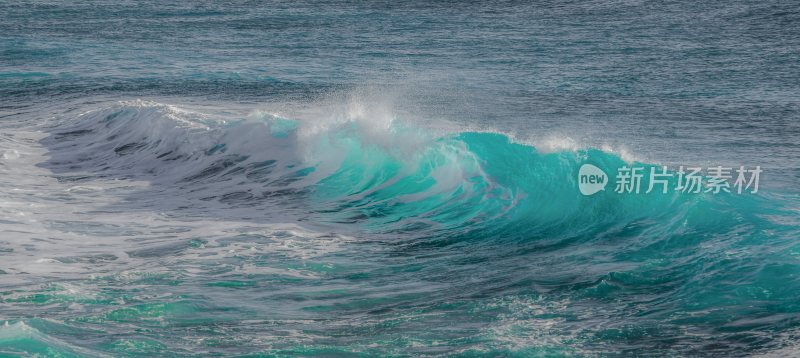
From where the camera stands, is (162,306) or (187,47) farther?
(187,47)

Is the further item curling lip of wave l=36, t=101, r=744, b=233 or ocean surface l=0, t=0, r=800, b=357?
curling lip of wave l=36, t=101, r=744, b=233

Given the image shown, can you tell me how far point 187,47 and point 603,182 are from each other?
63.4ft

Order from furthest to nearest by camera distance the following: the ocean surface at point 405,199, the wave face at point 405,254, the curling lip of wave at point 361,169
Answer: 1. the curling lip of wave at point 361,169
2. the ocean surface at point 405,199
3. the wave face at point 405,254

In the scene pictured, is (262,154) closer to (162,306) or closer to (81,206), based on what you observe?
(81,206)

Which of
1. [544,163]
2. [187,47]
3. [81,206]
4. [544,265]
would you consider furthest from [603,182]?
[187,47]

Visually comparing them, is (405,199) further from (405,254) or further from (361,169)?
(405,254)

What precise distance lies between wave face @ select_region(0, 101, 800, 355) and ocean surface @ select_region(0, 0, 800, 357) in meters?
0.03

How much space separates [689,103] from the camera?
18406 millimetres

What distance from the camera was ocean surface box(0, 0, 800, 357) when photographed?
24.8ft

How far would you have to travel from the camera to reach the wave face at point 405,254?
7340 millimetres

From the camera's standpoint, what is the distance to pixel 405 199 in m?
12.6

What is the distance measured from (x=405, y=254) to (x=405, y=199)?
260 centimetres

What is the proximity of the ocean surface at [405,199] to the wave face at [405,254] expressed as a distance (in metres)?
0.03

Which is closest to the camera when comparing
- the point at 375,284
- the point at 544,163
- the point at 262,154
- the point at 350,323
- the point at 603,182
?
the point at 350,323
